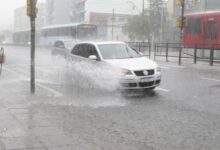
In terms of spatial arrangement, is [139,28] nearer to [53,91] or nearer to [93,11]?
[93,11]

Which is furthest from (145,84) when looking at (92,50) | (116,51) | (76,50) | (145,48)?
(145,48)

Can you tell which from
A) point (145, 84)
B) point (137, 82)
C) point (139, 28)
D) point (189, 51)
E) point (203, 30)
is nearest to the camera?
point (137, 82)

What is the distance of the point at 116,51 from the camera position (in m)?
14.8

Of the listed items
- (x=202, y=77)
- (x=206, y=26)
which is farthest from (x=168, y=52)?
(x=202, y=77)

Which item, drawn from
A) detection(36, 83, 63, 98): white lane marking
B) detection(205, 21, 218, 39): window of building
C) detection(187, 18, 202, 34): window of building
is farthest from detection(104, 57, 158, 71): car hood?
detection(187, 18, 202, 34): window of building

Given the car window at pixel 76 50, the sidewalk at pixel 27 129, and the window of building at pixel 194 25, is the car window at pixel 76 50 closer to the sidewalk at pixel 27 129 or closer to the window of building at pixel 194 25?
the sidewalk at pixel 27 129

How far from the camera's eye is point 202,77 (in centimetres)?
1856

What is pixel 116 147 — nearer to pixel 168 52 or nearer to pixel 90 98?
pixel 90 98

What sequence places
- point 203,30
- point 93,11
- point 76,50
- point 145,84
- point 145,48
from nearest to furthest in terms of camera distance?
point 145,84 < point 76,50 < point 203,30 < point 145,48 < point 93,11

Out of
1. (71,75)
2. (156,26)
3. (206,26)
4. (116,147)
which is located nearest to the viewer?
(116,147)

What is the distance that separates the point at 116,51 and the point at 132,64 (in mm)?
1584

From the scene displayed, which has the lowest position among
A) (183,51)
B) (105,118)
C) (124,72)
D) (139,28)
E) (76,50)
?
(105,118)

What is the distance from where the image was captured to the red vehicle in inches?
1149

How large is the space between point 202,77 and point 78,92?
6.73m
